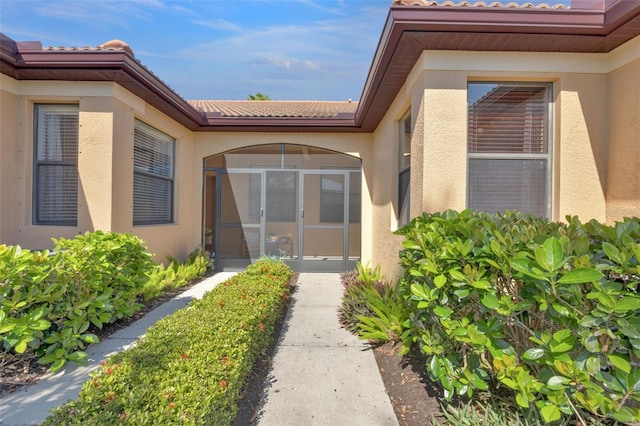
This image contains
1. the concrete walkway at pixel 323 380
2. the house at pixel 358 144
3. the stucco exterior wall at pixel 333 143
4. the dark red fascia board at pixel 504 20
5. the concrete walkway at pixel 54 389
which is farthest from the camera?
the stucco exterior wall at pixel 333 143

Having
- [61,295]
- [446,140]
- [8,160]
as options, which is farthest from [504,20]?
[8,160]

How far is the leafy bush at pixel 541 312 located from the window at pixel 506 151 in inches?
60.5

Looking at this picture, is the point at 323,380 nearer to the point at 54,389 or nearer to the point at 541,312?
the point at 541,312

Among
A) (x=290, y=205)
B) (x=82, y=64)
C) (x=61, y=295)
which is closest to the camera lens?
(x=61, y=295)

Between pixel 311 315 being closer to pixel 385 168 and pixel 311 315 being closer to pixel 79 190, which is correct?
pixel 385 168

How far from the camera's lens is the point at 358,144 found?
8039 millimetres

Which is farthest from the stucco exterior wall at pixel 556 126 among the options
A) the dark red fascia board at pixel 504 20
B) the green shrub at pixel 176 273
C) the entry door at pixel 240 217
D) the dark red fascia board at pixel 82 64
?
the entry door at pixel 240 217

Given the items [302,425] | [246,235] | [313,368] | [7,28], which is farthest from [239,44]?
[302,425]

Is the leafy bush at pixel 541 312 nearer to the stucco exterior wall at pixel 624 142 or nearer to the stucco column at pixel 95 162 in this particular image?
the stucco exterior wall at pixel 624 142

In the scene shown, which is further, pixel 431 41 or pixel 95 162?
pixel 95 162

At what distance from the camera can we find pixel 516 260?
6.02 feet

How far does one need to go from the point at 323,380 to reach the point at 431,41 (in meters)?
4.03

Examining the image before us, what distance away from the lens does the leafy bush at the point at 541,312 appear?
1588 mm

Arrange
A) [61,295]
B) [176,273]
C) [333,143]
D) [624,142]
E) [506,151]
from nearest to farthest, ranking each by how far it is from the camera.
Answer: [61,295] → [624,142] → [506,151] → [176,273] → [333,143]
